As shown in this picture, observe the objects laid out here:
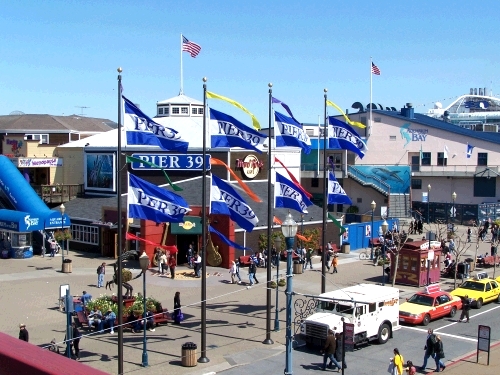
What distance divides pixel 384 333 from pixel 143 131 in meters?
12.1

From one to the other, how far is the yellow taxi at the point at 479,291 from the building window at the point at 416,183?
3945cm

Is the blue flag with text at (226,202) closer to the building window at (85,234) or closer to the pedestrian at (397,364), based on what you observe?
the pedestrian at (397,364)

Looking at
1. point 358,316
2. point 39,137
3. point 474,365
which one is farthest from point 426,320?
point 39,137

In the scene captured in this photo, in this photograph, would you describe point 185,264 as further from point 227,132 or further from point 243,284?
point 227,132

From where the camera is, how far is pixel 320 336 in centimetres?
2353

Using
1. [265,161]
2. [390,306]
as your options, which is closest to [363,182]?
[265,161]

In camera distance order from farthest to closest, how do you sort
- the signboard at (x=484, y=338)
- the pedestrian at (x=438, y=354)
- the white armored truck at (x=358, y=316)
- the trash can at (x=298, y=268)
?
the trash can at (x=298, y=268), the white armored truck at (x=358, y=316), the signboard at (x=484, y=338), the pedestrian at (x=438, y=354)

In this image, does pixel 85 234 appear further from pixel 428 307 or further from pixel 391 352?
pixel 391 352

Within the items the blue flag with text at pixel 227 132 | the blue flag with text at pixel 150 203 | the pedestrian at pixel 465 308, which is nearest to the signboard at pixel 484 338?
the pedestrian at pixel 465 308

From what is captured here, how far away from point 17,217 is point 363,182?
37.2m

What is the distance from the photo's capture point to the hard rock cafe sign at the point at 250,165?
48906 millimetres

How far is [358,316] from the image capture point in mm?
23828

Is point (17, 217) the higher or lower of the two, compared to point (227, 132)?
lower

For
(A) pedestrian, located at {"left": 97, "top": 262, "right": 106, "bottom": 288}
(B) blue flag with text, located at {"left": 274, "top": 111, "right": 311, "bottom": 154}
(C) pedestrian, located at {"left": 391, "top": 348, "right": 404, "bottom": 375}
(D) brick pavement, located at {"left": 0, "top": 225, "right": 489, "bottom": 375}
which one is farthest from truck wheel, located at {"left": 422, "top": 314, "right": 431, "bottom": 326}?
(A) pedestrian, located at {"left": 97, "top": 262, "right": 106, "bottom": 288}
